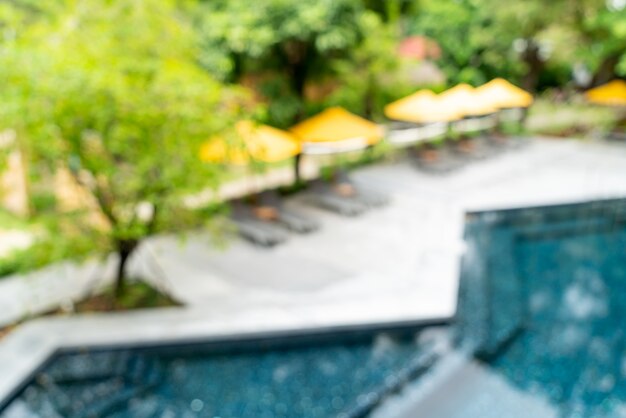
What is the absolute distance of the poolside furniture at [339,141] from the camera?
41.5 ft

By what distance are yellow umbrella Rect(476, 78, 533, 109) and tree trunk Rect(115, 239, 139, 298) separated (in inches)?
461

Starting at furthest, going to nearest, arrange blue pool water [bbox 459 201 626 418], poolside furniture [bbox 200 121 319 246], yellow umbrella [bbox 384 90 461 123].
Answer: yellow umbrella [bbox 384 90 461 123] → poolside furniture [bbox 200 121 319 246] → blue pool water [bbox 459 201 626 418]

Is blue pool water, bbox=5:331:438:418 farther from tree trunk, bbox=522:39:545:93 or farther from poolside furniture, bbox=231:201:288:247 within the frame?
tree trunk, bbox=522:39:545:93

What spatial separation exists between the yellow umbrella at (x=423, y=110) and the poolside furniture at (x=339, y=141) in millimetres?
2492

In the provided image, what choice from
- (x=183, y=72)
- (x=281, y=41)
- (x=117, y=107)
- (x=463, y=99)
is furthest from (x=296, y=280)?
(x=463, y=99)

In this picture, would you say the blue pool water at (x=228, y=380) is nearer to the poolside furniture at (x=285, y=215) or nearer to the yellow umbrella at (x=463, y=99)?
the poolside furniture at (x=285, y=215)

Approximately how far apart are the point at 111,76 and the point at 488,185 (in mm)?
11210

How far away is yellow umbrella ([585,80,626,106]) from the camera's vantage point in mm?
18719

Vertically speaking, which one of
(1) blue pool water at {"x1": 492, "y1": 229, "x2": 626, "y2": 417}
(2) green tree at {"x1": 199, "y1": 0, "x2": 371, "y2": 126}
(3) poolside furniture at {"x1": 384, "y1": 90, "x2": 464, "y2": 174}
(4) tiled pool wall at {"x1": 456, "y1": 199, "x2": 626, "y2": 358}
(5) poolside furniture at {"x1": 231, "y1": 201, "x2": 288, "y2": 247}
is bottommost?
(1) blue pool water at {"x1": 492, "y1": 229, "x2": 626, "y2": 417}

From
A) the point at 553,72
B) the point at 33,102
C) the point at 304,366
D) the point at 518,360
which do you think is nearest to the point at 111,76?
the point at 33,102

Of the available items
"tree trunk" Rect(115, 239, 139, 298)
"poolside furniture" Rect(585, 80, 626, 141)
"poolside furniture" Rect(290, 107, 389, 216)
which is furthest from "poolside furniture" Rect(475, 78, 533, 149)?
"tree trunk" Rect(115, 239, 139, 298)

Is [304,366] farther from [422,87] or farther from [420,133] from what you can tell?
[420,133]

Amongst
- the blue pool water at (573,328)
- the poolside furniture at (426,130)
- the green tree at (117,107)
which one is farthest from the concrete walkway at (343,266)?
the poolside furniture at (426,130)

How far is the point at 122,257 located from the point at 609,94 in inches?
694
